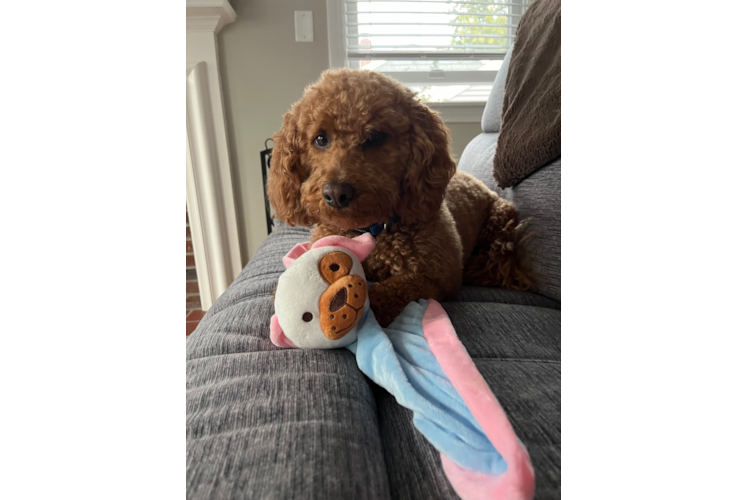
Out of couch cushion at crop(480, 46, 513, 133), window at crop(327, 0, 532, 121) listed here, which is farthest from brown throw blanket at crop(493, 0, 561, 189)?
window at crop(327, 0, 532, 121)

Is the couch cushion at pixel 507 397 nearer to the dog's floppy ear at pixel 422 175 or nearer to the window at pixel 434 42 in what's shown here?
the dog's floppy ear at pixel 422 175

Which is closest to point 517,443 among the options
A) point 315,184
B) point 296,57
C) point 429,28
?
point 315,184

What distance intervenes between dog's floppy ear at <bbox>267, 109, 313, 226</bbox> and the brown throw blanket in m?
0.58

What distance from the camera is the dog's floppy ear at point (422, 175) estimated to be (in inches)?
35.2

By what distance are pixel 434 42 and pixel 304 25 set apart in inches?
28.7

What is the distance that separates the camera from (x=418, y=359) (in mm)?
634

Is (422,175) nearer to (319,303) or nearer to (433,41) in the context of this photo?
(319,303)

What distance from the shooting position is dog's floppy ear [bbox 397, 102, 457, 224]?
90 cm

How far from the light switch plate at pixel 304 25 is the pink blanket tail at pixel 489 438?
1.92 m

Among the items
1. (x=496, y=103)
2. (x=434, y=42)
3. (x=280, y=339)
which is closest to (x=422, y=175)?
(x=280, y=339)

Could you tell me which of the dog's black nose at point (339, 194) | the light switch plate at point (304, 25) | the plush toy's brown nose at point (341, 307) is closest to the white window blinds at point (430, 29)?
the light switch plate at point (304, 25)
